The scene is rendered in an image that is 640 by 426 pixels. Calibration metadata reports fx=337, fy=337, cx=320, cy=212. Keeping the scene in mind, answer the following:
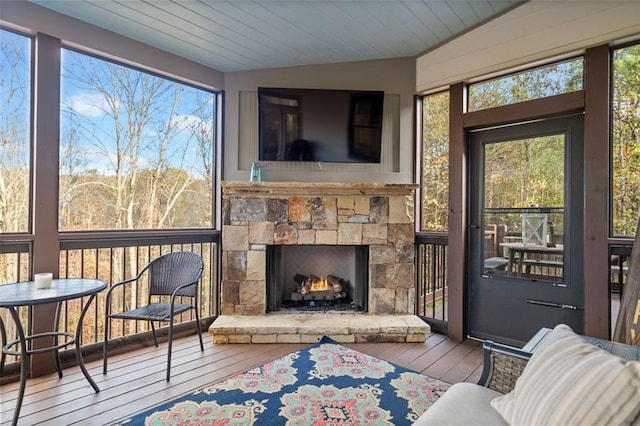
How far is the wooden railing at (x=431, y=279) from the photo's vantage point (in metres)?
3.54

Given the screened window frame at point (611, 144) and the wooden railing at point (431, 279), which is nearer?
the screened window frame at point (611, 144)

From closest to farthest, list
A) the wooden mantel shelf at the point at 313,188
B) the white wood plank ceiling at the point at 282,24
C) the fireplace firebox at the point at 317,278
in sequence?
the white wood plank ceiling at the point at 282,24, the wooden mantel shelf at the point at 313,188, the fireplace firebox at the point at 317,278

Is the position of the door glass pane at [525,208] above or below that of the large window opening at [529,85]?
below

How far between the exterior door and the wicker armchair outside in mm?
1560

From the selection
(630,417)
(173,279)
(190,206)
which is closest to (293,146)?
(190,206)

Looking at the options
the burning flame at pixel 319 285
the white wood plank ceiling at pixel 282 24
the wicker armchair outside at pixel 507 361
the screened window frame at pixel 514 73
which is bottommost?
the burning flame at pixel 319 285

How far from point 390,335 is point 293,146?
2119 mm

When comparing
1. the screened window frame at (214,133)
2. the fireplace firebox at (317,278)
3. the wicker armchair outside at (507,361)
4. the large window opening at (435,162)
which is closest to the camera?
the wicker armchair outside at (507,361)

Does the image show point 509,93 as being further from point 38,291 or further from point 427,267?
point 38,291

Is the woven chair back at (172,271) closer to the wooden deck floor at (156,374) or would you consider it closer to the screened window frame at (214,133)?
the screened window frame at (214,133)

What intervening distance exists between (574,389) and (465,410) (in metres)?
0.41

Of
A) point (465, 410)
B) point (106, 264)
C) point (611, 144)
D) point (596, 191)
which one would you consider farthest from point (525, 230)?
point (106, 264)

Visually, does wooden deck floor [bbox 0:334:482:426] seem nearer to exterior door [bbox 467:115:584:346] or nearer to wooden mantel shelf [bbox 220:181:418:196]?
exterior door [bbox 467:115:584:346]

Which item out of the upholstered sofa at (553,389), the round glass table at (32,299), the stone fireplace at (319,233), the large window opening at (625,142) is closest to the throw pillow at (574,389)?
the upholstered sofa at (553,389)
